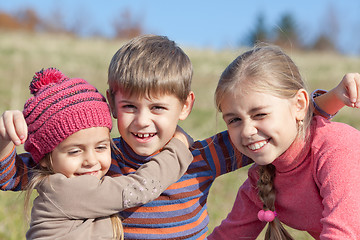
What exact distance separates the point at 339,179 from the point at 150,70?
3.44 ft

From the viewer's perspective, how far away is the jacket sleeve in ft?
7.59

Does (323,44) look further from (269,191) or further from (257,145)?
(257,145)

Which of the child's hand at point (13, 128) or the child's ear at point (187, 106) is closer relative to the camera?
the child's hand at point (13, 128)

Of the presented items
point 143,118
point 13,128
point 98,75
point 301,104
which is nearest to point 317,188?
point 301,104

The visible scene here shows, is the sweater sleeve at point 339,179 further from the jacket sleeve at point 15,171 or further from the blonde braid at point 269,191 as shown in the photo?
the jacket sleeve at point 15,171

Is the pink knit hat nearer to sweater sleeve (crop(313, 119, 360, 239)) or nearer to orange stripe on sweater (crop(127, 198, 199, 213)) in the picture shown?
orange stripe on sweater (crop(127, 198, 199, 213))

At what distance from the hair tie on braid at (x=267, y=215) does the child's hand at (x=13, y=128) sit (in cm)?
132

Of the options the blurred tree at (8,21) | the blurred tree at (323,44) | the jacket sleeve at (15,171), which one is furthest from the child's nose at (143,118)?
the blurred tree at (8,21)

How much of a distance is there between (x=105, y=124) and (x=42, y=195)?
451 millimetres

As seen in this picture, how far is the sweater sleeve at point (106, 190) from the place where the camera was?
226 cm

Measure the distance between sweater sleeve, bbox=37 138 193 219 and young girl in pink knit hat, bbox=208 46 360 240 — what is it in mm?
431

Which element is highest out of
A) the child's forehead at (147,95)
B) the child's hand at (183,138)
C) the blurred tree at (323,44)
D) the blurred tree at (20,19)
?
the child's forehead at (147,95)

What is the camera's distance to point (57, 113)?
7.44 feet

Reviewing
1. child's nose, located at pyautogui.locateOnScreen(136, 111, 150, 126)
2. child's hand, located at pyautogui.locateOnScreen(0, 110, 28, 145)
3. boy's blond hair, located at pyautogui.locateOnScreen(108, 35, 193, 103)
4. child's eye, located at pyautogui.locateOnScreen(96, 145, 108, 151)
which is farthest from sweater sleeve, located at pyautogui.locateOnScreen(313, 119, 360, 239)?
child's hand, located at pyautogui.locateOnScreen(0, 110, 28, 145)
